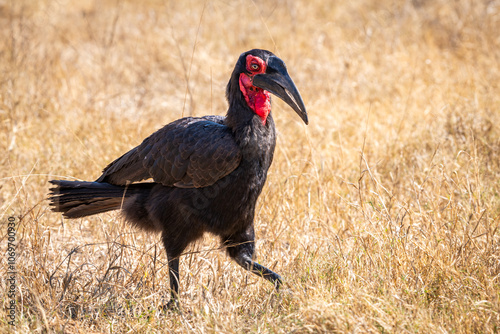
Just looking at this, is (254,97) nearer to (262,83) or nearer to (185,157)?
(262,83)

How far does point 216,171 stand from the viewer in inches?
108

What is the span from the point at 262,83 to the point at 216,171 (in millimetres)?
517

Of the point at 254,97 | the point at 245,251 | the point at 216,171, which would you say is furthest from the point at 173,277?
the point at 254,97

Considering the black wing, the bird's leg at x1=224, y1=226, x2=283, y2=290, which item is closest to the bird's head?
the black wing

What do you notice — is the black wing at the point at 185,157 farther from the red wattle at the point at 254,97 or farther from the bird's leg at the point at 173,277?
the bird's leg at the point at 173,277

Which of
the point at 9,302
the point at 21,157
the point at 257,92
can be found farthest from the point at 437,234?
the point at 21,157

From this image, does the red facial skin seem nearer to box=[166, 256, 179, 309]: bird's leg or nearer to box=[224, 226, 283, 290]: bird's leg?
box=[224, 226, 283, 290]: bird's leg

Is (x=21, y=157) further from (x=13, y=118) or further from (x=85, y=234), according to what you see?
(x=85, y=234)

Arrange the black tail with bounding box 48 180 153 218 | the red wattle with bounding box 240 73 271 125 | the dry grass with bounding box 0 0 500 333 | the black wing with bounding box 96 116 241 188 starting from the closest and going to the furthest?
1. the dry grass with bounding box 0 0 500 333
2. the black wing with bounding box 96 116 241 188
3. the red wattle with bounding box 240 73 271 125
4. the black tail with bounding box 48 180 153 218

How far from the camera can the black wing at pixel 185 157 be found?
9.01ft

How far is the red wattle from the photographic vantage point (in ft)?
9.34

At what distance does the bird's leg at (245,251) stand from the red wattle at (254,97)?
66 cm

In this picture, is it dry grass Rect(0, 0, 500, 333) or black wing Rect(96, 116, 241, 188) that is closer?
dry grass Rect(0, 0, 500, 333)

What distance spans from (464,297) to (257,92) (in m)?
1.43
